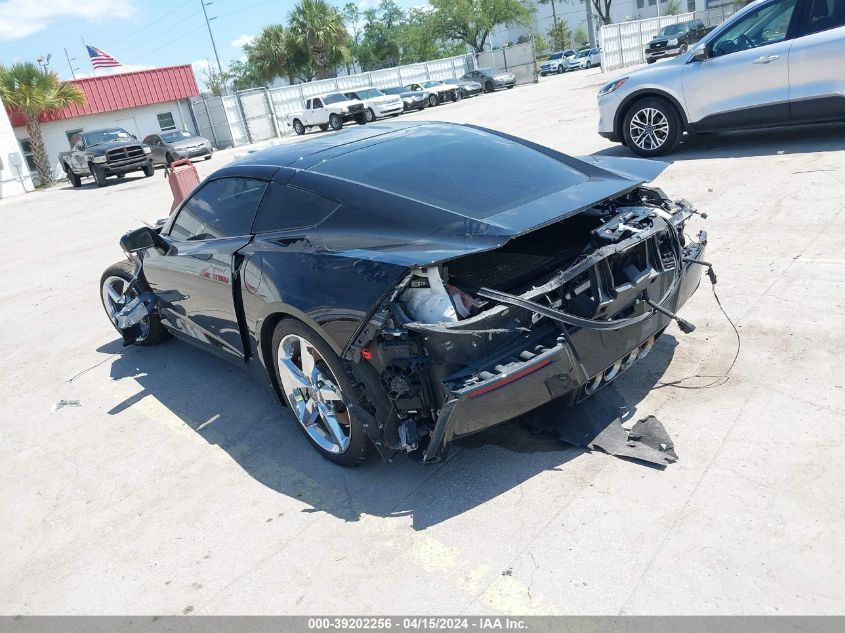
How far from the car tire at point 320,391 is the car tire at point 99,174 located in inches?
867

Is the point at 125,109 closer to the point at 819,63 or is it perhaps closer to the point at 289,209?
the point at 819,63

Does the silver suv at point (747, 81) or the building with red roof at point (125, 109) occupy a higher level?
the building with red roof at point (125, 109)

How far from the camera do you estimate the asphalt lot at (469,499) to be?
2.59 meters

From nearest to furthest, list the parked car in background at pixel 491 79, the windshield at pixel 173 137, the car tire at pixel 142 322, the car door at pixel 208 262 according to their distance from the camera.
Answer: the car door at pixel 208 262 → the car tire at pixel 142 322 → the windshield at pixel 173 137 → the parked car in background at pixel 491 79

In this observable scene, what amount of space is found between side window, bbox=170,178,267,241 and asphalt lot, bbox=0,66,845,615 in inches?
46.1

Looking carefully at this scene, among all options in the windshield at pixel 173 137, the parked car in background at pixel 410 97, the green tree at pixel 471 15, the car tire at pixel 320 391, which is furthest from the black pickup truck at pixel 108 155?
the green tree at pixel 471 15

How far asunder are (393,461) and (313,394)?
1.86ft

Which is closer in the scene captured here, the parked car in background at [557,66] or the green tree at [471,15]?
the parked car in background at [557,66]

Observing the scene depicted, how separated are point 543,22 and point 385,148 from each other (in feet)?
377

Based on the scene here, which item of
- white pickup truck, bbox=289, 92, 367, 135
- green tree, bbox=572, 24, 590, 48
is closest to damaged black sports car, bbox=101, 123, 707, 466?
white pickup truck, bbox=289, 92, 367, 135

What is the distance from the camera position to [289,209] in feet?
12.2

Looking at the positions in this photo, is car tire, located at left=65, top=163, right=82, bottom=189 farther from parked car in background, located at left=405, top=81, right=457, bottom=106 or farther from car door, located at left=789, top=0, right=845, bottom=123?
car door, located at left=789, top=0, right=845, bottom=123

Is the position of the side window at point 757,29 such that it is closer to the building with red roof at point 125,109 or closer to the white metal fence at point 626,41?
the white metal fence at point 626,41

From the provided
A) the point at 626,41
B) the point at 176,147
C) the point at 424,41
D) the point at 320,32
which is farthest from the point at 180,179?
the point at 424,41
